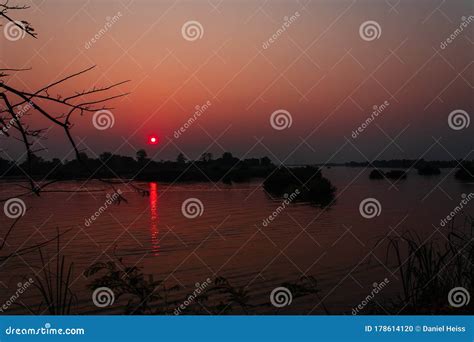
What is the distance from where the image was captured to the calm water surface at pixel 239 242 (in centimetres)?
1367

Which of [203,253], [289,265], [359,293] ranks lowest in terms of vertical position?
[203,253]

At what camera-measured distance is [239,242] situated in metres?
20.8

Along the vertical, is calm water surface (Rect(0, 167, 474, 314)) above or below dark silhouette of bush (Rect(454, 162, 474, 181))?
below

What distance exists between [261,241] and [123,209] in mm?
14884

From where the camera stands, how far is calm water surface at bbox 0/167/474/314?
538 inches

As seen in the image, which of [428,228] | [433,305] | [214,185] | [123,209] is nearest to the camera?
[433,305]

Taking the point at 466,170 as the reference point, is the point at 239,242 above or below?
below

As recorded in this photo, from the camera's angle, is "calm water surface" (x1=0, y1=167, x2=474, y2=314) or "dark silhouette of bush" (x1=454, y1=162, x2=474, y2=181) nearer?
"calm water surface" (x1=0, y1=167, x2=474, y2=314)

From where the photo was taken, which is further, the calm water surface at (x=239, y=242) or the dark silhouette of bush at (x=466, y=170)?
the dark silhouette of bush at (x=466, y=170)

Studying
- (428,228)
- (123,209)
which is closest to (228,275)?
(428,228)

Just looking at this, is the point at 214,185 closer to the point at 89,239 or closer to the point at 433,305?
the point at 89,239

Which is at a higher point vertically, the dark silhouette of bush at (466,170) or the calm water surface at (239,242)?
the dark silhouette of bush at (466,170)

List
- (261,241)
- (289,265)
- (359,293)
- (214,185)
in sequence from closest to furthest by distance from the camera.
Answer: (359,293)
(289,265)
(261,241)
(214,185)

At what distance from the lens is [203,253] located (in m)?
18.8
